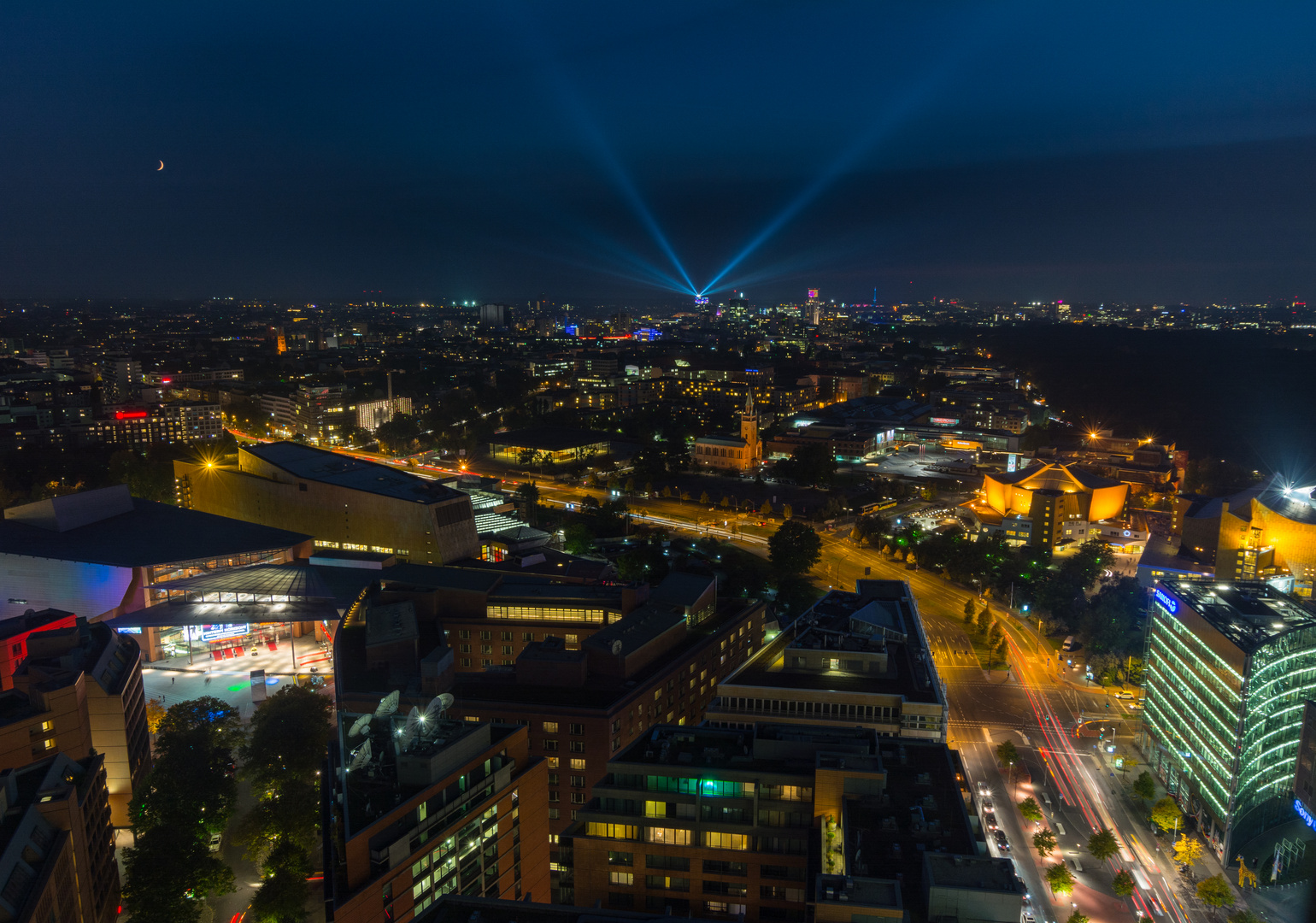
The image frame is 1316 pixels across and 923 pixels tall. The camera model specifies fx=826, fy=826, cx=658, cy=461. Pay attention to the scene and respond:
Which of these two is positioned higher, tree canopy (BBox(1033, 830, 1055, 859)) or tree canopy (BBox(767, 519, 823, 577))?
tree canopy (BBox(767, 519, 823, 577))

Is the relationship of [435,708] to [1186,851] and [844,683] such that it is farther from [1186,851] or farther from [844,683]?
[1186,851]

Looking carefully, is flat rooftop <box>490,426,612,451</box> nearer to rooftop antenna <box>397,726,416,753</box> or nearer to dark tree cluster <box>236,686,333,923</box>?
dark tree cluster <box>236,686,333,923</box>

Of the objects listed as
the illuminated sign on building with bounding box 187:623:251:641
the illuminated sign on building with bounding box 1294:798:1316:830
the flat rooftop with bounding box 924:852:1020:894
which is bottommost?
the illuminated sign on building with bounding box 1294:798:1316:830

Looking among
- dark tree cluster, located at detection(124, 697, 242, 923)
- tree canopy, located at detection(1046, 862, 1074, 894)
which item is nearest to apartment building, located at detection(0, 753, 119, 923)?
dark tree cluster, located at detection(124, 697, 242, 923)

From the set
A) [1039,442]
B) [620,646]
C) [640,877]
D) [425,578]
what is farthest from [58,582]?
[1039,442]

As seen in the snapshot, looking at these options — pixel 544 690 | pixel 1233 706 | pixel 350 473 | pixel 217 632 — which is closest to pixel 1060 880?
pixel 1233 706

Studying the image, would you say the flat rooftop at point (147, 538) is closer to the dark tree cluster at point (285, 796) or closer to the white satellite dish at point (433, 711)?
the dark tree cluster at point (285, 796)
